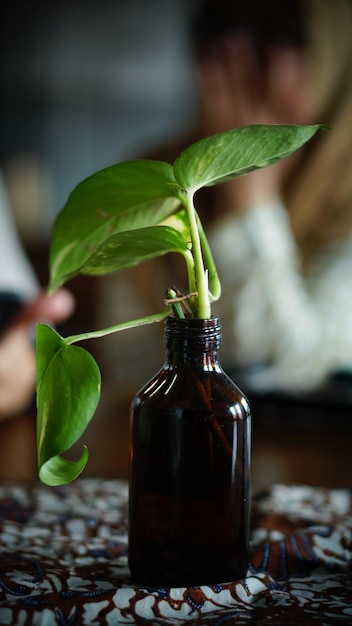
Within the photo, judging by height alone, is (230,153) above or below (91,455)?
above

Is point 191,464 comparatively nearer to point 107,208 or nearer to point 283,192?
point 107,208

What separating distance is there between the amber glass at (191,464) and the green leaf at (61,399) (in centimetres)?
3

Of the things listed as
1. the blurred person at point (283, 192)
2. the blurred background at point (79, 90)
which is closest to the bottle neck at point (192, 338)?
the blurred person at point (283, 192)

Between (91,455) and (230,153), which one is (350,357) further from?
(230,153)

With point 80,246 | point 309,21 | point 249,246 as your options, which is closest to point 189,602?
point 80,246

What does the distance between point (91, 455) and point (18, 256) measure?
832 millimetres

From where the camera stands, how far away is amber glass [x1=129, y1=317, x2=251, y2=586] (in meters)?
0.30

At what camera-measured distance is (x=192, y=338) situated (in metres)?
0.31

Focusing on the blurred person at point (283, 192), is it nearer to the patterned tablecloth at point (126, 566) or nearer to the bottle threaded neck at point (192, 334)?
the patterned tablecloth at point (126, 566)

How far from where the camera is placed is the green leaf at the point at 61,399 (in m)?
0.29

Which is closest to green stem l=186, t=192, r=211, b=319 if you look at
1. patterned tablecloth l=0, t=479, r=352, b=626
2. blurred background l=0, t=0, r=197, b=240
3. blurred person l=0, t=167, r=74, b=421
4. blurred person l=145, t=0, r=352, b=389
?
patterned tablecloth l=0, t=479, r=352, b=626

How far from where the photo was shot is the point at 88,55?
2.37 meters

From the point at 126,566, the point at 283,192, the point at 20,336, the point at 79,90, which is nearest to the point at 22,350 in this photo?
the point at 20,336

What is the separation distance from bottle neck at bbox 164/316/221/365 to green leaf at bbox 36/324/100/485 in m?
0.04
